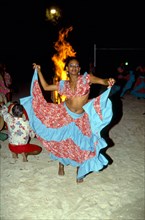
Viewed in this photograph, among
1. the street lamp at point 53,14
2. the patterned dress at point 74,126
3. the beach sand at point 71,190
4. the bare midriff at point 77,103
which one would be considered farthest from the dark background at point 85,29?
the bare midriff at point 77,103

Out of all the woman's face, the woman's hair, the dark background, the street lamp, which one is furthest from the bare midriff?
the dark background

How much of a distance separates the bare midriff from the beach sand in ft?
4.20

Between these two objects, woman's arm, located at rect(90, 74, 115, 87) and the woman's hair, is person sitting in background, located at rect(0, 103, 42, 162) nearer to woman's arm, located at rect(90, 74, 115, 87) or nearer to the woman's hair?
the woman's hair

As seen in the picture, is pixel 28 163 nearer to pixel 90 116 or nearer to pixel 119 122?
pixel 90 116

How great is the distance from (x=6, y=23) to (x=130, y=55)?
995 cm

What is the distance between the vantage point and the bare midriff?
4023 mm

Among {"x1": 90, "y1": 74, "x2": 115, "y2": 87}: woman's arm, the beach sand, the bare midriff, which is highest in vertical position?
{"x1": 90, "y1": 74, "x2": 115, "y2": 87}: woman's arm

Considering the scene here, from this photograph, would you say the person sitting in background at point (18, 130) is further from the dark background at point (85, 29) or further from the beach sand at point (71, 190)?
the dark background at point (85, 29)

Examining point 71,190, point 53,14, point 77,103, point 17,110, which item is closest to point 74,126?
point 77,103

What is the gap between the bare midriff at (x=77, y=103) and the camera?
402 centimetres

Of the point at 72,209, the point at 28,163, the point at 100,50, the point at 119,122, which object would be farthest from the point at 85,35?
the point at 72,209

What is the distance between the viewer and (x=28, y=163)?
5008 mm

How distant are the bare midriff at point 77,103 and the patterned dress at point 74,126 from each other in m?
0.07

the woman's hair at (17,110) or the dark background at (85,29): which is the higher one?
the dark background at (85,29)
